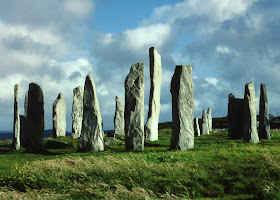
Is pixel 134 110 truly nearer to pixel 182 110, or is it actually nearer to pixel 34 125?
pixel 182 110

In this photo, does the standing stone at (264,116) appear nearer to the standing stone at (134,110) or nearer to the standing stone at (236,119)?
the standing stone at (236,119)

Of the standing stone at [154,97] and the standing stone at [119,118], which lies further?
the standing stone at [119,118]

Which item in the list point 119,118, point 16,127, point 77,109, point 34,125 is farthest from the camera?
point 119,118

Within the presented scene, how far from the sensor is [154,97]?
33.1m

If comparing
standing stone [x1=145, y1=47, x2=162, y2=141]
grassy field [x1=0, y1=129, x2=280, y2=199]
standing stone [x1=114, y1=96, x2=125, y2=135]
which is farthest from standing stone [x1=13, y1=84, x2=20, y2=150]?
standing stone [x1=114, y1=96, x2=125, y2=135]

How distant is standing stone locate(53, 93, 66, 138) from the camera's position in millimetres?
39938

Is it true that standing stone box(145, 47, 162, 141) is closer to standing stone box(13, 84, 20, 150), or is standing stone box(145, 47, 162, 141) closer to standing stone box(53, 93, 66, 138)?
standing stone box(13, 84, 20, 150)

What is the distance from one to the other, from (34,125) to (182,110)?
10853 mm

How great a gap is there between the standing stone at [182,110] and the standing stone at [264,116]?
963 cm

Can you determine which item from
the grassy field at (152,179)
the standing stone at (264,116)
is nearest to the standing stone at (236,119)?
the standing stone at (264,116)

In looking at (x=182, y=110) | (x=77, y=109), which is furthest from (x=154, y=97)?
(x=77, y=109)

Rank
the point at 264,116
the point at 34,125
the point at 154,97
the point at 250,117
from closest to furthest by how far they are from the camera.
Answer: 1. the point at 34,125
2. the point at 250,117
3. the point at 264,116
4. the point at 154,97

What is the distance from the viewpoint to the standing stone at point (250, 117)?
27.0 metres

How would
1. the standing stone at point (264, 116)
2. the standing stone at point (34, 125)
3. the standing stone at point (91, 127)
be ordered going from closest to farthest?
the standing stone at point (91, 127)
the standing stone at point (34, 125)
the standing stone at point (264, 116)
